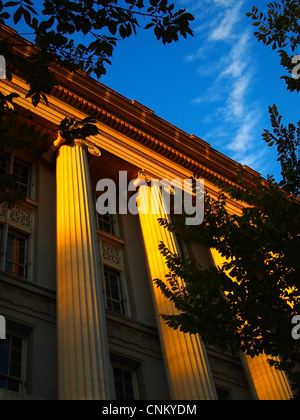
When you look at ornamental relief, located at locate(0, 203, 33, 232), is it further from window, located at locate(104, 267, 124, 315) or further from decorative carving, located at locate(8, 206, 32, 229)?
window, located at locate(104, 267, 124, 315)

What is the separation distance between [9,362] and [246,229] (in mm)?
7075

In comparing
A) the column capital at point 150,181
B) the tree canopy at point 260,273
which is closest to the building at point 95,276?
the column capital at point 150,181

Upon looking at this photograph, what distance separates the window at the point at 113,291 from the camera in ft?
58.2

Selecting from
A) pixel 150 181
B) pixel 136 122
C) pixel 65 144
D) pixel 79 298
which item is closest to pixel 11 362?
pixel 79 298

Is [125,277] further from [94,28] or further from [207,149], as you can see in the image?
[94,28]

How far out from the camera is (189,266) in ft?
39.4

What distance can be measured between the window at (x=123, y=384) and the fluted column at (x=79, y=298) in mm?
2772

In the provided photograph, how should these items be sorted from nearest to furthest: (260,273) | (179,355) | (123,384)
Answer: (260,273) < (179,355) < (123,384)

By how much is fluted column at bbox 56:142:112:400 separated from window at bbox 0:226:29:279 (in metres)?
1.79

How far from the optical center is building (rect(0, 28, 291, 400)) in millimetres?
13266

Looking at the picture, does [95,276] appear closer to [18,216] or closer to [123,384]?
[123,384]

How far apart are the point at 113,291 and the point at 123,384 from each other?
3.68 m

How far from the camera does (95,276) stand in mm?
14562
